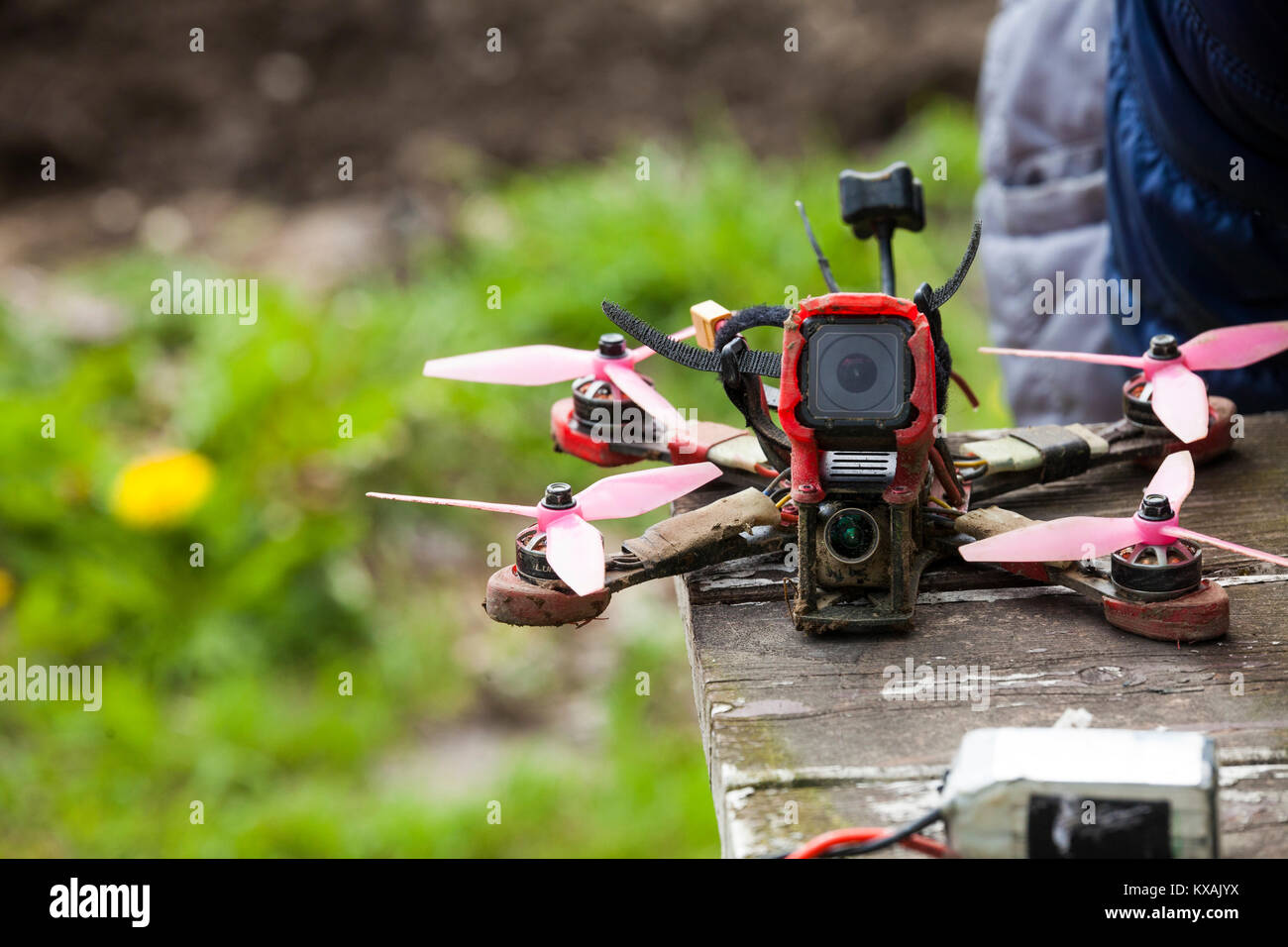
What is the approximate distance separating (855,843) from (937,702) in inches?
11.7

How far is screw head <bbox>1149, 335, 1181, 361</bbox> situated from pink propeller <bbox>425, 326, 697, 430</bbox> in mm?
626

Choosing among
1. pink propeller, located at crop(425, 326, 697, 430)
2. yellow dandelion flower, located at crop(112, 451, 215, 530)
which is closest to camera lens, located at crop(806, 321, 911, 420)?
pink propeller, located at crop(425, 326, 697, 430)

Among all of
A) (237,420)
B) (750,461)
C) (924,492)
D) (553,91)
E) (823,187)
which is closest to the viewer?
(924,492)

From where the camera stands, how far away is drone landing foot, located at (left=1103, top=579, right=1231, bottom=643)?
5.16 feet

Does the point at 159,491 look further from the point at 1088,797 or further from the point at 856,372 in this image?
the point at 1088,797

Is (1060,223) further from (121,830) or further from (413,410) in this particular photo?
(121,830)

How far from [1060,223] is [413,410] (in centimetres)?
203

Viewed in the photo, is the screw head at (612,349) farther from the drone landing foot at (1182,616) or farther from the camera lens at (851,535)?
the drone landing foot at (1182,616)

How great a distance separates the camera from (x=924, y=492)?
5.71 feet

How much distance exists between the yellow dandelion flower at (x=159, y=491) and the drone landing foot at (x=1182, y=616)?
2944mm

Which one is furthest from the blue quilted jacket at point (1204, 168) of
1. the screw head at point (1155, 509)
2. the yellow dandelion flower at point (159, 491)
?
the yellow dandelion flower at point (159, 491)

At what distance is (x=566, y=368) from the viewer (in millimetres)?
1992

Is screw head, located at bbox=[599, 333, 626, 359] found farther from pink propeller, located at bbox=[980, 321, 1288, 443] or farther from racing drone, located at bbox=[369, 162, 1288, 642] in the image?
pink propeller, located at bbox=[980, 321, 1288, 443]
